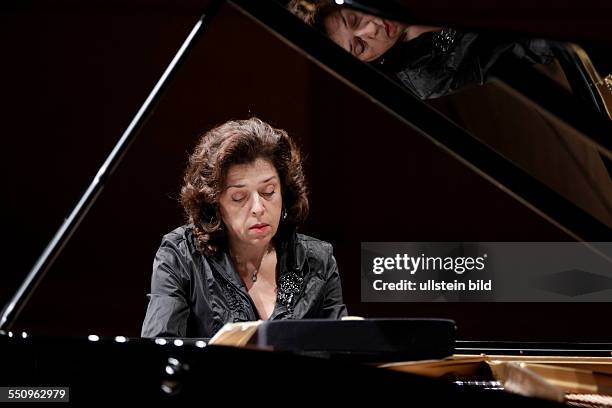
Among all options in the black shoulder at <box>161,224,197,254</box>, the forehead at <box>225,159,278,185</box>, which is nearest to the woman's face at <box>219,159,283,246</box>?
the forehead at <box>225,159,278,185</box>

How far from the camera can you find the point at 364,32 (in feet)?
7.30

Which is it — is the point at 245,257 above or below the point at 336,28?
below

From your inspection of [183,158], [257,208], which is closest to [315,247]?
[257,208]

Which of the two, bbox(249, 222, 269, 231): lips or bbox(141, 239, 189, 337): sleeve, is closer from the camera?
bbox(141, 239, 189, 337): sleeve

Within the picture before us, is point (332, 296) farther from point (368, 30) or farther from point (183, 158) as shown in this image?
point (183, 158)

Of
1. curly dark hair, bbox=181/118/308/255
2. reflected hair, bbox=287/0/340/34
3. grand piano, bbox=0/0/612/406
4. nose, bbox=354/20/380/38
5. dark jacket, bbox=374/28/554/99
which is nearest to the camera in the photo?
dark jacket, bbox=374/28/554/99

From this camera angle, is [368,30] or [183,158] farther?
[183,158]

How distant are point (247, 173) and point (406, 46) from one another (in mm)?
585

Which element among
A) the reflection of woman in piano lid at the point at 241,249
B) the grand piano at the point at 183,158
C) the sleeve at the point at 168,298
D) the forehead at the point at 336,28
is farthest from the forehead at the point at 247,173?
the grand piano at the point at 183,158

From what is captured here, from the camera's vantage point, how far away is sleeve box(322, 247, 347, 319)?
2.42 metres

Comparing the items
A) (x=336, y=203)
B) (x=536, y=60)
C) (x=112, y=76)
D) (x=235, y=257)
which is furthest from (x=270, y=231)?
(x=112, y=76)

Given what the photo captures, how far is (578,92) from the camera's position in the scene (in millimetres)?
2004

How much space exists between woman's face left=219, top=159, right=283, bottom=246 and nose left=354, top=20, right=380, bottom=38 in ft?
1.53

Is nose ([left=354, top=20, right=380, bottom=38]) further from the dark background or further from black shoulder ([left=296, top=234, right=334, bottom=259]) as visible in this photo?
the dark background
